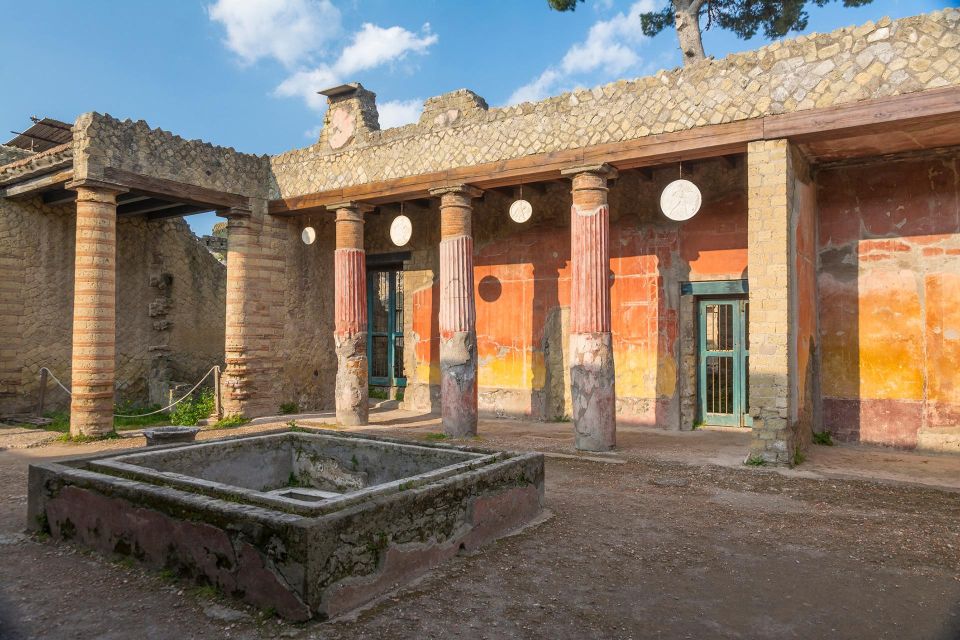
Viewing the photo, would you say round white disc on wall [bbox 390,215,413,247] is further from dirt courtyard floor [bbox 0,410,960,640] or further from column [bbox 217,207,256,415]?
dirt courtyard floor [bbox 0,410,960,640]

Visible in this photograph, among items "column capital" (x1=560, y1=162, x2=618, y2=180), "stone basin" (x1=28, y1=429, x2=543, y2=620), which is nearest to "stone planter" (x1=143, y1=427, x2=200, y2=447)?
"stone basin" (x1=28, y1=429, x2=543, y2=620)

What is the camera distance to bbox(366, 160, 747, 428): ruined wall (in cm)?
977

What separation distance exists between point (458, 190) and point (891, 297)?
5813mm

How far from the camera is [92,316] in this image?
9344 mm

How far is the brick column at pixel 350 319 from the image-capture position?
1067cm

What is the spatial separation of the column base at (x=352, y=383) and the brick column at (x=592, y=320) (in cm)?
384

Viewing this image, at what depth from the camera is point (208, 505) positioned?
Answer: 3566 millimetres

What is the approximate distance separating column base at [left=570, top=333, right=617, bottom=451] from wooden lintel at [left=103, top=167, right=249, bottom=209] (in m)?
6.48

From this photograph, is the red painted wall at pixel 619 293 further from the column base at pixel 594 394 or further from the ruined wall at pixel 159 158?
the ruined wall at pixel 159 158

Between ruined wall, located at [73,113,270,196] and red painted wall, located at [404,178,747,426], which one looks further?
red painted wall, located at [404,178,747,426]

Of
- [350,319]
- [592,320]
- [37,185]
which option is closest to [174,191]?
[37,185]

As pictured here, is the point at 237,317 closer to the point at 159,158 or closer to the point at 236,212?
the point at 236,212

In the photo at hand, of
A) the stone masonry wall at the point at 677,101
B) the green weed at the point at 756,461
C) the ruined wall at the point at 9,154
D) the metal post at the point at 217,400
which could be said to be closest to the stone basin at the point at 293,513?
the green weed at the point at 756,461

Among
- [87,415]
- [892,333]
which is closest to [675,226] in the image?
[892,333]
